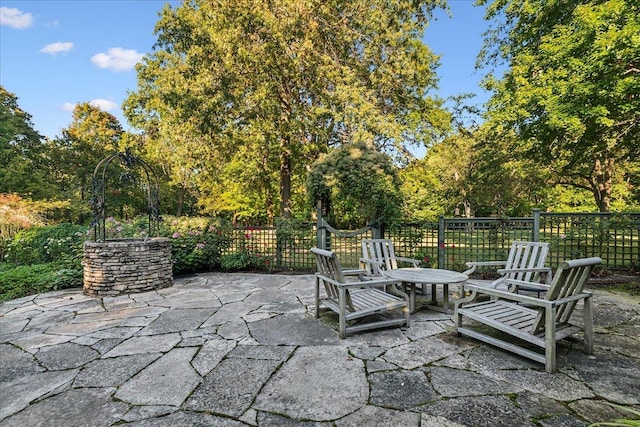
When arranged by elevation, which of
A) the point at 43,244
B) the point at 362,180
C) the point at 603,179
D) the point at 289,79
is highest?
the point at 289,79

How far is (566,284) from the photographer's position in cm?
259

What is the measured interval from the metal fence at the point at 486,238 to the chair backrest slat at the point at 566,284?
3.34m

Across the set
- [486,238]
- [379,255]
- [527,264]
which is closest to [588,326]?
[527,264]

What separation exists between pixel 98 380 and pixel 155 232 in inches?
208

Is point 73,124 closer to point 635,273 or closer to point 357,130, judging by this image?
point 357,130

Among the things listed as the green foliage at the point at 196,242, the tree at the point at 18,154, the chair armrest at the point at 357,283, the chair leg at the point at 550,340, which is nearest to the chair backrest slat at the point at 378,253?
the chair armrest at the point at 357,283

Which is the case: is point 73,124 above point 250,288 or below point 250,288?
above

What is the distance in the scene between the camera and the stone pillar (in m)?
5.25

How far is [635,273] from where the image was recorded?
630cm

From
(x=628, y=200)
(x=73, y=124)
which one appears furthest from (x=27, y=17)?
(x=628, y=200)

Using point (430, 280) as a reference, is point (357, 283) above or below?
above

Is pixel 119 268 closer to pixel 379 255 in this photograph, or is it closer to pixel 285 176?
pixel 379 255

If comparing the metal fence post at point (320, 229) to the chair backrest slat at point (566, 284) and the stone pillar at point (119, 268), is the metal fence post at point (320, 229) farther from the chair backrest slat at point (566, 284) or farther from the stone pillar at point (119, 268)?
the chair backrest slat at point (566, 284)

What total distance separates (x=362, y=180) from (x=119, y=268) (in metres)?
4.27
